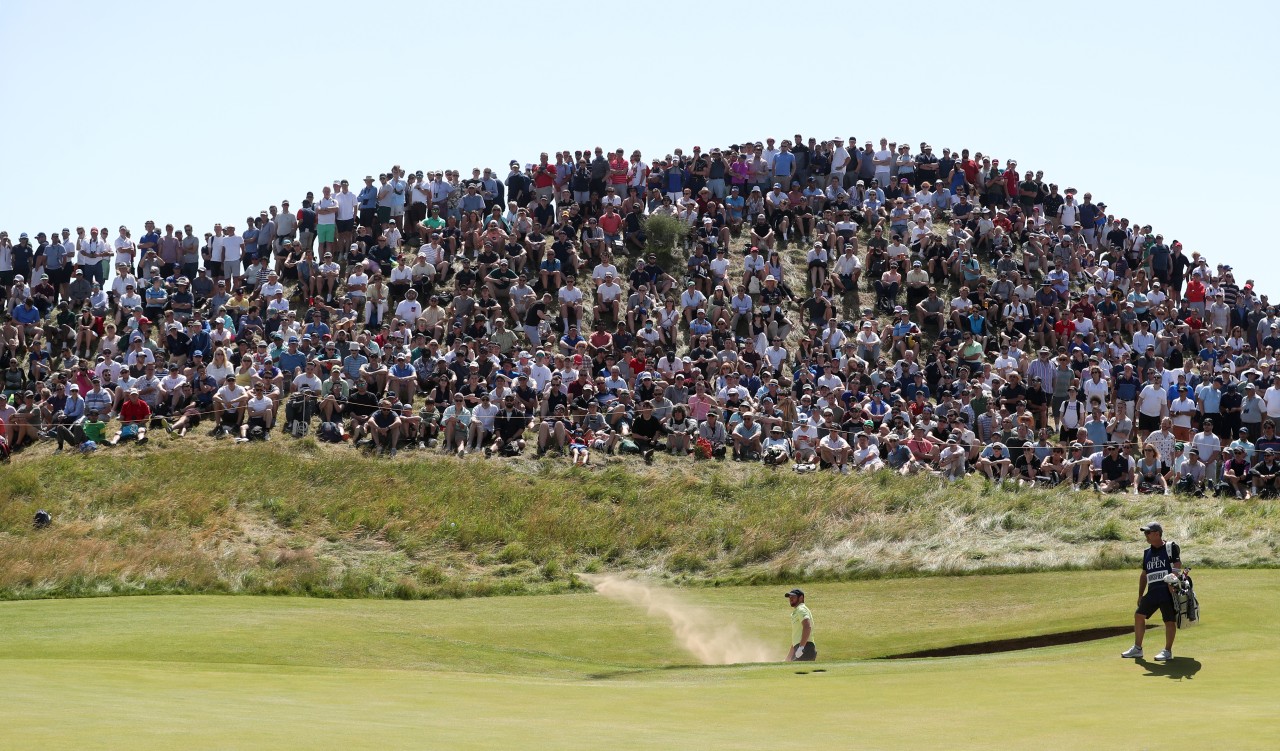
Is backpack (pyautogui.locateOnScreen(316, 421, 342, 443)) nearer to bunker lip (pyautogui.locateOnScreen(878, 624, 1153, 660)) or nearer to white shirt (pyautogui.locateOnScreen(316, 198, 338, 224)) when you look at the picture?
white shirt (pyautogui.locateOnScreen(316, 198, 338, 224))

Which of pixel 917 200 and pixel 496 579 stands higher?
pixel 917 200

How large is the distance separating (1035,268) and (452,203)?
1601 cm

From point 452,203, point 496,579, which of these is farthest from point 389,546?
point 452,203

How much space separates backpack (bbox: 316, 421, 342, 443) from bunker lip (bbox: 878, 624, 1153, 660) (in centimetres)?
1471

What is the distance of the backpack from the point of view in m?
29.5

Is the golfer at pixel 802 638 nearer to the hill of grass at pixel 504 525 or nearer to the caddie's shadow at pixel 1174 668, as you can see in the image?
the caddie's shadow at pixel 1174 668

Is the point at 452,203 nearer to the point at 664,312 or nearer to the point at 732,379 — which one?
the point at 664,312

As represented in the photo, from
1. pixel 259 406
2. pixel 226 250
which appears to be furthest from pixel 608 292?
pixel 226 250

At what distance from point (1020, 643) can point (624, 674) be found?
5281 mm

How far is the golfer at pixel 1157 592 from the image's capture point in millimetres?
15742

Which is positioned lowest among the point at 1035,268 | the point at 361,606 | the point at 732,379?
the point at 361,606

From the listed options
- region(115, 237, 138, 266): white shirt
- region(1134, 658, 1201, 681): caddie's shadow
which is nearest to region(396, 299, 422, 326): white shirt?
region(115, 237, 138, 266): white shirt

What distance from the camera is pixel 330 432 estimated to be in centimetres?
2953

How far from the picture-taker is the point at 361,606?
2261 centimetres
